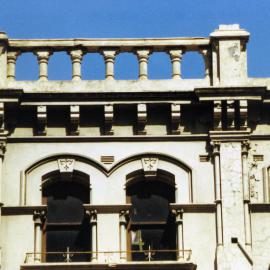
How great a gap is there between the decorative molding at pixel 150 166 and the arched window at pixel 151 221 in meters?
0.19

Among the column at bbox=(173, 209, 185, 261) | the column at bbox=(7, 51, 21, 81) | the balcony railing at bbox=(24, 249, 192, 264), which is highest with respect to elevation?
the column at bbox=(7, 51, 21, 81)

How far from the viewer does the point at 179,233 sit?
115 feet

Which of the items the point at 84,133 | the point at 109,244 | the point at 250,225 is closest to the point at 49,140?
the point at 84,133

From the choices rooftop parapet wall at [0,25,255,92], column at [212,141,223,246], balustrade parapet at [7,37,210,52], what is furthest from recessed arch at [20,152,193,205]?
balustrade parapet at [7,37,210,52]

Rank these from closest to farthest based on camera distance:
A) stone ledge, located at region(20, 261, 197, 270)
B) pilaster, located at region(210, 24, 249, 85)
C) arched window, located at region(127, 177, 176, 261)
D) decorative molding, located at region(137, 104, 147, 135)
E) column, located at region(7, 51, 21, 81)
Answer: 1. stone ledge, located at region(20, 261, 197, 270)
2. arched window, located at region(127, 177, 176, 261)
3. decorative molding, located at region(137, 104, 147, 135)
4. pilaster, located at region(210, 24, 249, 85)
5. column, located at region(7, 51, 21, 81)

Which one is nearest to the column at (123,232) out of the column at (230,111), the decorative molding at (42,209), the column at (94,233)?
the decorative molding at (42,209)

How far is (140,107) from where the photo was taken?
36344 millimetres

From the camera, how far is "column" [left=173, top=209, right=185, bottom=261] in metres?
34.8

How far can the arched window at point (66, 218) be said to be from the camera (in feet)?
116

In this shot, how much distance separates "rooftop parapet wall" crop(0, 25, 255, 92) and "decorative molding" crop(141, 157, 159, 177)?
1780 millimetres

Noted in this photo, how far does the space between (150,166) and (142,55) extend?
3011 mm

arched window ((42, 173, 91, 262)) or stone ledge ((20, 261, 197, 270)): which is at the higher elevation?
arched window ((42, 173, 91, 262))

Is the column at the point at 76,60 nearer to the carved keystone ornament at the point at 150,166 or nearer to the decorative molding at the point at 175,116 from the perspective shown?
the decorative molding at the point at 175,116

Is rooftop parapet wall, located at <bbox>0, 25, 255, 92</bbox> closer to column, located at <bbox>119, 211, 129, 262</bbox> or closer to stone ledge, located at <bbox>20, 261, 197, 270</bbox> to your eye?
column, located at <bbox>119, 211, 129, 262</bbox>
